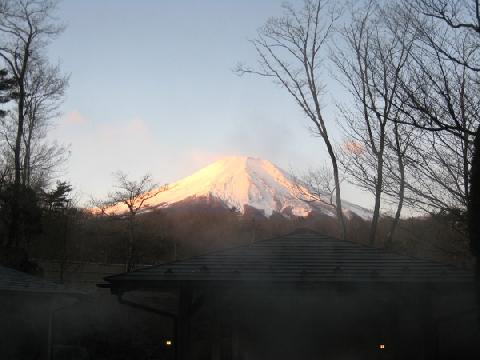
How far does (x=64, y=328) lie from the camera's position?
17.4m

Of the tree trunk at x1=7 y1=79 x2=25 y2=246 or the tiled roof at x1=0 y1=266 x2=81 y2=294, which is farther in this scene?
the tree trunk at x1=7 y1=79 x2=25 y2=246

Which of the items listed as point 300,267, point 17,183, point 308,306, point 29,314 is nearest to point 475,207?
point 300,267

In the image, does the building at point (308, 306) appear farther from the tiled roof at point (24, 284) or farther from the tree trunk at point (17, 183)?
the tree trunk at point (17, 183)

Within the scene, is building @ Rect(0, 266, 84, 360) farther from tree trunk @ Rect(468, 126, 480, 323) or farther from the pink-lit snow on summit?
the pink-lit snow on summit

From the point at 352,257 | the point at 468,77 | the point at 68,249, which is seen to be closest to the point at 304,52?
the point at 468,77

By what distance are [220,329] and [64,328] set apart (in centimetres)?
1025

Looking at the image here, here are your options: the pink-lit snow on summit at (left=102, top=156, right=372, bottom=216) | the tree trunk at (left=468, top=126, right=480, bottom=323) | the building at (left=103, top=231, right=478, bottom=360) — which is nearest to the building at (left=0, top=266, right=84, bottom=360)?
the building at (left=103, top=231, right=478, bottom=360)

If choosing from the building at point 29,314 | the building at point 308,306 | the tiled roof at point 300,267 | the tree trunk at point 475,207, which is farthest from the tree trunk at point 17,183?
the tree trunk at point 475,207

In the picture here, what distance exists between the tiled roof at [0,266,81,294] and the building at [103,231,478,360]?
3.23 meters

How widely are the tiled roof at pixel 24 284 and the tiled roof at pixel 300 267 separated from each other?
349 cm

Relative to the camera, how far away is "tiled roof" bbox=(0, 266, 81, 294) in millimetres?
10881

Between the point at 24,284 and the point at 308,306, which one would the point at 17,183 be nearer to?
the point at 24,284

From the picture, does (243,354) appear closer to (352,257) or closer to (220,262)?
(220,262)

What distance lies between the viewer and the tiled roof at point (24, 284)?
1088 centimetres
